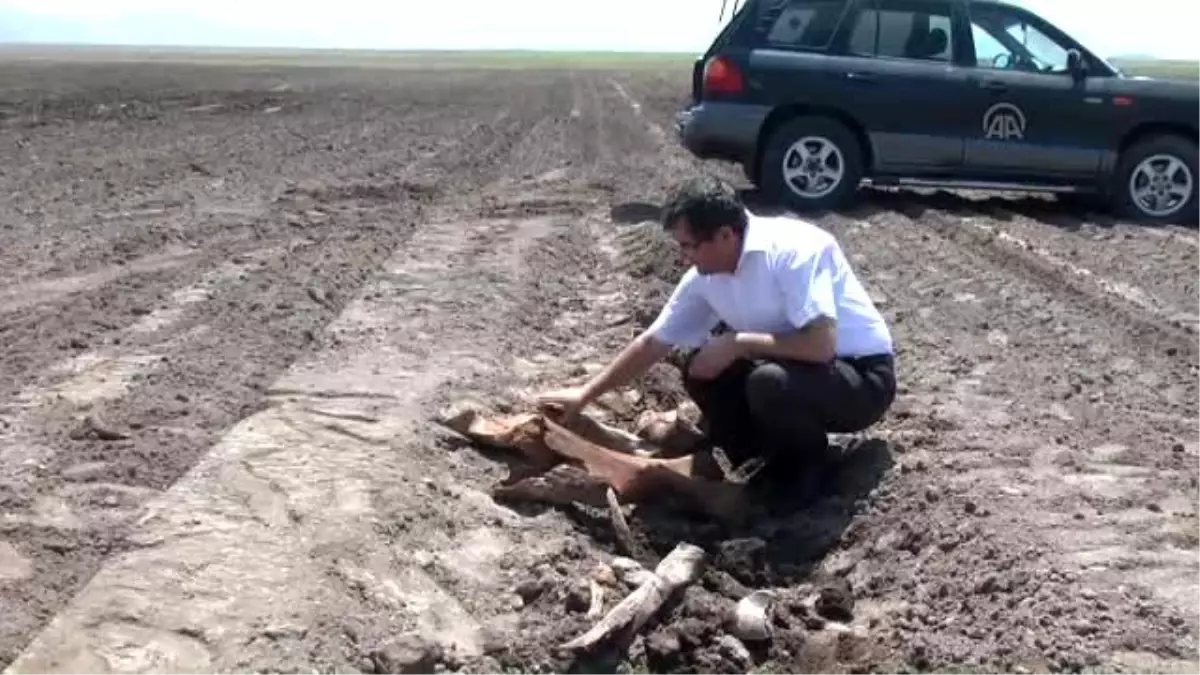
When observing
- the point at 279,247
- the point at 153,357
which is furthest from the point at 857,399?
the point at 279,247

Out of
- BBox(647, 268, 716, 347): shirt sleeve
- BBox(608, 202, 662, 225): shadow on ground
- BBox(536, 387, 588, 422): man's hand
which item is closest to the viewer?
BBox(647, 268, 716, 347): shirt sleeve

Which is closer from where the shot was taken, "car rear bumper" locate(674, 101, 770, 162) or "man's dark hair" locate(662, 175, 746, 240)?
"man's dark hair" locate(662, 175, 746, 240)

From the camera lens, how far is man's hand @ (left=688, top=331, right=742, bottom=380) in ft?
20.6

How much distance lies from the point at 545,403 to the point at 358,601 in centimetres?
183

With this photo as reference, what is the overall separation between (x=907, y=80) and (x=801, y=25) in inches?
41.9

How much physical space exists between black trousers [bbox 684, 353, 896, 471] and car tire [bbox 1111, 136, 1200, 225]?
8.72 metres

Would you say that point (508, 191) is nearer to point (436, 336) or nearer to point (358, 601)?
point (436, 336)

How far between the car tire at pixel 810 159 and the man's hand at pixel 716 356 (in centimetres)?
809

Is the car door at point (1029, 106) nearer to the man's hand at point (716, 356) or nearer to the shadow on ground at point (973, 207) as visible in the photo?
the shadow on ground at point (973, 207)

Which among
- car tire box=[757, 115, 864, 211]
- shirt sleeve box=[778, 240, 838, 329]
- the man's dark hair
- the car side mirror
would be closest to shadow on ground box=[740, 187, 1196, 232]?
car tire box=[757, 115, 864, 211]

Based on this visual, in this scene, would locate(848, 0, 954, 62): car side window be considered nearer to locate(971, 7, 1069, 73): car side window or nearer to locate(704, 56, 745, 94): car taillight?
locate(971, 7, 1069, 73): car side window

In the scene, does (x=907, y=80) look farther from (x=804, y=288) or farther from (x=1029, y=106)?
(x=804, y=288)

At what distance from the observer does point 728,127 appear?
1433 cm

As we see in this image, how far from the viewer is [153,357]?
8.23 meters
